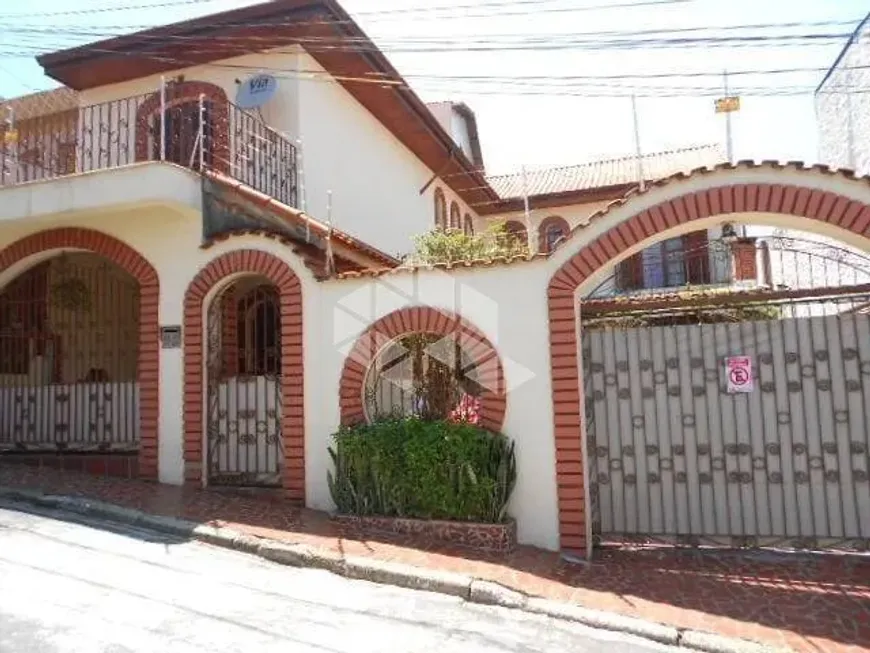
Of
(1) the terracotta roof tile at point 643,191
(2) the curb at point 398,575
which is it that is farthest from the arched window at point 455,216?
(2) the curb at point 398,575

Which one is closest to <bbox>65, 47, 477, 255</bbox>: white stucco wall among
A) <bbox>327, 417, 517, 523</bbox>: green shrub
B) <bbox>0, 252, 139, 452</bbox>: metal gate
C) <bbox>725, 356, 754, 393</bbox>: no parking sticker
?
<bbox>0, 252, 139, 452</bbox>: metal gate

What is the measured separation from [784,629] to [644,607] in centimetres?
91

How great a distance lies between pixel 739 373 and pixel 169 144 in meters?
8.91

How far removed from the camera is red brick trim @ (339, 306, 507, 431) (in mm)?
6613

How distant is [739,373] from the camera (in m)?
6.17

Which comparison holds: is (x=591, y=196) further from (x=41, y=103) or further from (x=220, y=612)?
(x=220, y=612)

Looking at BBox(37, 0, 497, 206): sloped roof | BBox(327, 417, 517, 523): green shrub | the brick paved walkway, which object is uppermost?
BBox(37, 0, 497, 206): sloped roof

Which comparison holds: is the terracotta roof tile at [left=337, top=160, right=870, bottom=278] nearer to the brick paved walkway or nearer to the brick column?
the brick paved walkway

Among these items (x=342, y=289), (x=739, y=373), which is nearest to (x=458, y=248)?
(x=342, y=289)

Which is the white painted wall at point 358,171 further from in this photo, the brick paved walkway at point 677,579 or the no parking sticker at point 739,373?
the no parking sticker at point 739,373

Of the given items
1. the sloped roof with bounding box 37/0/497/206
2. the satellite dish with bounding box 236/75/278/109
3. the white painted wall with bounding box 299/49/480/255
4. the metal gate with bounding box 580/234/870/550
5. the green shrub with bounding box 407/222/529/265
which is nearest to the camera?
the metal gate with bounding box 580/234/870/550

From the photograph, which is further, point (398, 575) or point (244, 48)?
point (244, 48)

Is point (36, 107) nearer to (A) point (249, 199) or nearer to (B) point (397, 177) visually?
(B) point (397, 177)

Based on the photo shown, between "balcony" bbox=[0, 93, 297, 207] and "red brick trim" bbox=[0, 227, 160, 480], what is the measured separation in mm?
1029
